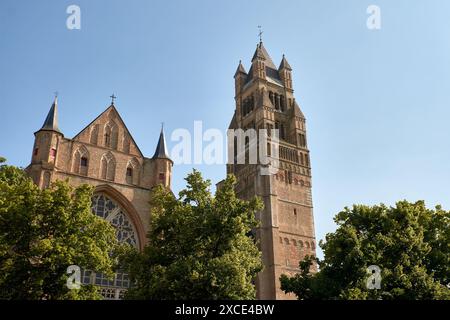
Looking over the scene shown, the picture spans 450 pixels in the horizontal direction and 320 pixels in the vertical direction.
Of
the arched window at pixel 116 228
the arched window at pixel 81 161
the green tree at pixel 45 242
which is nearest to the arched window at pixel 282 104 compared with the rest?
the arched window at pixel 81 161

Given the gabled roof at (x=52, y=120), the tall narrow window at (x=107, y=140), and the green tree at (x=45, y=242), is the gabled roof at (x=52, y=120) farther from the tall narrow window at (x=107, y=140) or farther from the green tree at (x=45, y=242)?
the green tree at (x=45, y=242)

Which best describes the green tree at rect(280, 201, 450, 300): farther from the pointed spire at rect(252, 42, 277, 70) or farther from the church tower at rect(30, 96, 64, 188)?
the pointed spire at rect(252, 42, 277, 70)

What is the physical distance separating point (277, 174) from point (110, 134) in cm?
2295

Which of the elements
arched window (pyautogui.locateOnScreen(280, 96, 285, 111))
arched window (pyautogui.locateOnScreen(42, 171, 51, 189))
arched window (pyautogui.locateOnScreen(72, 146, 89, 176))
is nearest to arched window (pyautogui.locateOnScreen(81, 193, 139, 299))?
arched window (pyautogui.locateOnScreen(72, 146, 89, 176))

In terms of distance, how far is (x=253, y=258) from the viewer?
21.6m

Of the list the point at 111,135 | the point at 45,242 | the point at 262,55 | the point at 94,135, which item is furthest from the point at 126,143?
the point at 262,55

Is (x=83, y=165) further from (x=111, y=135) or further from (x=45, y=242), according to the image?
(x=45, y=242)

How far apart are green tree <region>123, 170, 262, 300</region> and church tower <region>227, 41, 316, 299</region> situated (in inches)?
951

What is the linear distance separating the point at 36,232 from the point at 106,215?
35.1 ft

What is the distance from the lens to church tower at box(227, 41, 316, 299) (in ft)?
152

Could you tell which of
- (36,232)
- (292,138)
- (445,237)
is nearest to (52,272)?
(36,232)

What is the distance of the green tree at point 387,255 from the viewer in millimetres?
21047

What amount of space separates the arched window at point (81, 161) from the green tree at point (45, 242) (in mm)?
9960

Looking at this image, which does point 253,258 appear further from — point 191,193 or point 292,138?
point 292,138
